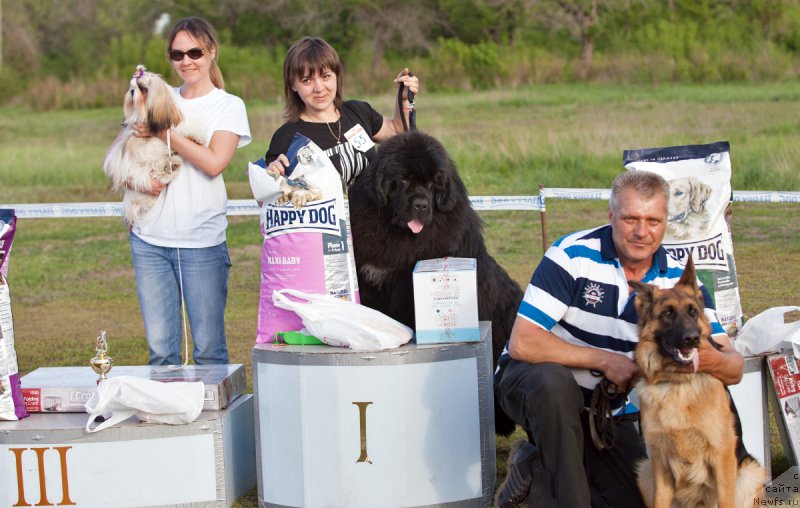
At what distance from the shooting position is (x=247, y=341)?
6.88 metres

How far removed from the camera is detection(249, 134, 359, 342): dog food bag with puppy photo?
361 centimetres

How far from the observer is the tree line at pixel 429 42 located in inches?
773

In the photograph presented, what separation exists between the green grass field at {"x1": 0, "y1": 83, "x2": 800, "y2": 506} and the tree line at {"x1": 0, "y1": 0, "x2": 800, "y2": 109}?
1742mm

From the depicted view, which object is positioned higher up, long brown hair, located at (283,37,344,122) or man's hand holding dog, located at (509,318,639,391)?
long brown hair, located at (283,37,344,122)

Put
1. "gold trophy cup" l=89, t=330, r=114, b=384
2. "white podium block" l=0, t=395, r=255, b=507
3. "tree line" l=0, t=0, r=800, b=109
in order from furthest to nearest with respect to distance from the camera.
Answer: "tree line" l=0, t=0, r=800, b=109
"gold trophy cup" l=89, t=330, r=114, b=384
"white podium block" l=0, t=395, r=255, b=507

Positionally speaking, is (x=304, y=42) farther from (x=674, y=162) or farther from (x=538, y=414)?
(x=538, y=414)

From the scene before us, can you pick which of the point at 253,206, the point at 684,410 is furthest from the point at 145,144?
the point at 253,206

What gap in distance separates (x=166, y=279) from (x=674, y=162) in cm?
221

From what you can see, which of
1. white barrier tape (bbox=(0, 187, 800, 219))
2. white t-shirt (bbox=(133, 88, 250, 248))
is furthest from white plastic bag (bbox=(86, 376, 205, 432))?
white barrier tape (bbox=(0, 187, 800, 219))

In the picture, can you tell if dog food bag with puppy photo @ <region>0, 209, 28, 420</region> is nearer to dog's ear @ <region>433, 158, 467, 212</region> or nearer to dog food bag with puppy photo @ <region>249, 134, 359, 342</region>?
dog food bag with puppy photo @ <region>249, 134, 359, 342</region>

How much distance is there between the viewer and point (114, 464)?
338 centimetres

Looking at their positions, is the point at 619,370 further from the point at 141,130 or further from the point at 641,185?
the point at 141,130

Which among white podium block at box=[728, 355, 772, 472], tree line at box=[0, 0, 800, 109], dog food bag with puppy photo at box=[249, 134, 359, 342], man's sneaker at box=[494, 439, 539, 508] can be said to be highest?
tree line at box=[0, 0, 800, 109]

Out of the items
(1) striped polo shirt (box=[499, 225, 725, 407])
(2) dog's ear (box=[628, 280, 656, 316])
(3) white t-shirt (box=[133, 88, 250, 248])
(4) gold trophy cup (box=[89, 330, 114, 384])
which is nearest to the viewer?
(2) dog's ear (box=[628, 280, 656, 316])
